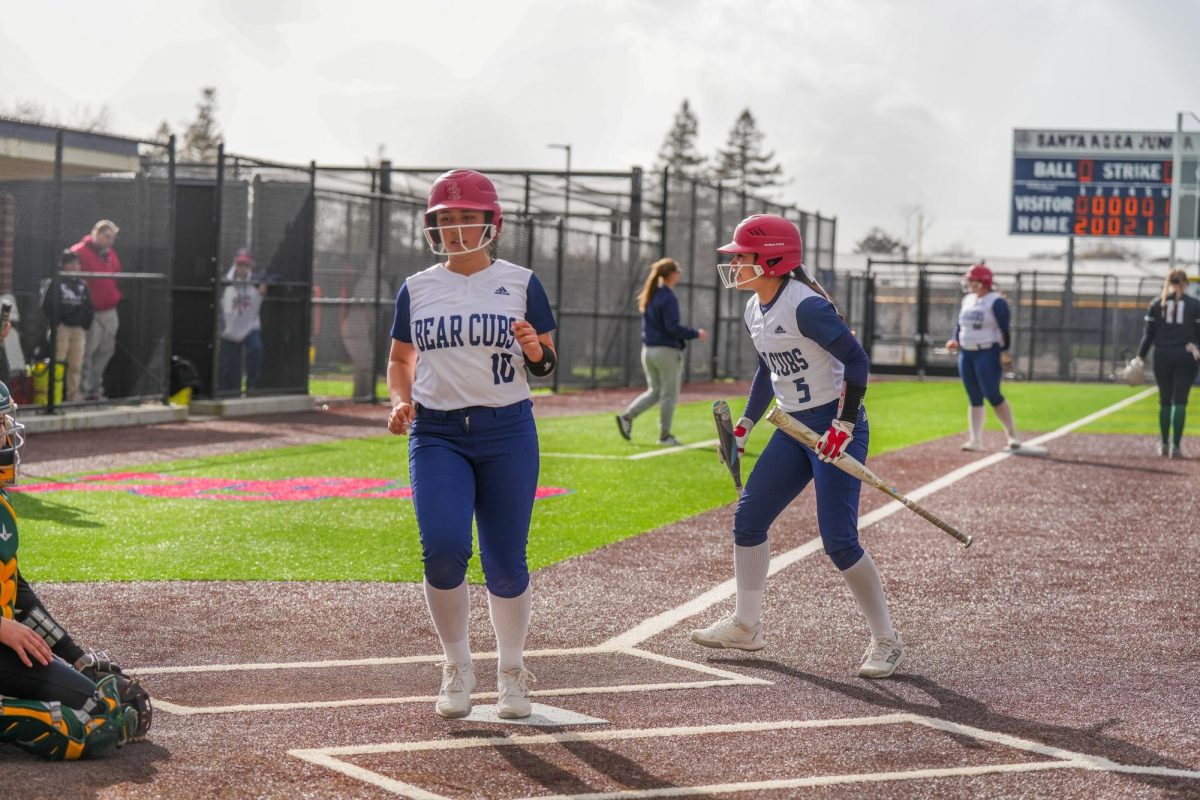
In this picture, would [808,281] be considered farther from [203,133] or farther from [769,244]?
[203,133]

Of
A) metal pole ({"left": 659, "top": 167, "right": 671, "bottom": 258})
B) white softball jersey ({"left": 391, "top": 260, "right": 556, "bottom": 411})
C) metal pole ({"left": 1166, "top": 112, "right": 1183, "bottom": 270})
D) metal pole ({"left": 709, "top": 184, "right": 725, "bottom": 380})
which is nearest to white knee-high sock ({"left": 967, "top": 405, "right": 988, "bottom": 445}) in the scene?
white softball jersey ({"left": 391, "top": 260, "right": 556, "bottom": 411})

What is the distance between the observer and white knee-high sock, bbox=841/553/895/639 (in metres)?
6.88

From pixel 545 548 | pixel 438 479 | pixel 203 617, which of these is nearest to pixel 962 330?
pixel 545 548

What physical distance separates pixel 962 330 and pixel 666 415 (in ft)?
11.5

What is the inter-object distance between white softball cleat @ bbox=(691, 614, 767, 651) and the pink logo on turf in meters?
5.32

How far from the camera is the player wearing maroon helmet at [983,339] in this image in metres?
17.2

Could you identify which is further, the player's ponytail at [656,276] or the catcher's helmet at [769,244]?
the player's ponytail at [656,276]

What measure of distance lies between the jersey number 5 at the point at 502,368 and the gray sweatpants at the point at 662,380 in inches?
462

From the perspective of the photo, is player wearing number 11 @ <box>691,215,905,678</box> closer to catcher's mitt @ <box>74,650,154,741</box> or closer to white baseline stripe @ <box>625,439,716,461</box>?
catcher's mitt @ <box>74,650,154,741</box>

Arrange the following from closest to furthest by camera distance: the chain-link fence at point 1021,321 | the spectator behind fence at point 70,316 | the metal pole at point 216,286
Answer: the spectator behind fence at point 70,316 → the metal pole at point 216,286 → the chain-link fence at point 1021,321

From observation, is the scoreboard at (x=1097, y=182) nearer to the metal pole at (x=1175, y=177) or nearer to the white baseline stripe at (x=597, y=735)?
the metal pole at (x=1175, y=177)

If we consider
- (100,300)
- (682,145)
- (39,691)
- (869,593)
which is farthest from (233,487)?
(682,145)

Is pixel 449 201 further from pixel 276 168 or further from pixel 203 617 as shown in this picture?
pixel 276 168

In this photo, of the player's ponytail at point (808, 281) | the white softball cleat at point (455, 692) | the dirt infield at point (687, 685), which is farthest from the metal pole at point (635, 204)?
the white softball cleat at point (455, 692)
